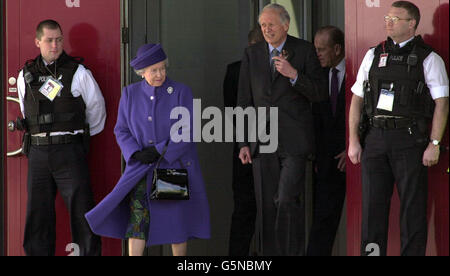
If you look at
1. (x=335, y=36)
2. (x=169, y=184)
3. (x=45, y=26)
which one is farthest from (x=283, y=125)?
(x=45, y=26)

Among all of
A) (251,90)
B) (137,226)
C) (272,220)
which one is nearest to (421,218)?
(272,220)

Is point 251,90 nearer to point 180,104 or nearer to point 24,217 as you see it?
point 180,104

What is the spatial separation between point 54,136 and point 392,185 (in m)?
2.34

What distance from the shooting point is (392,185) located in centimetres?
599

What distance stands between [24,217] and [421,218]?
9.64ft

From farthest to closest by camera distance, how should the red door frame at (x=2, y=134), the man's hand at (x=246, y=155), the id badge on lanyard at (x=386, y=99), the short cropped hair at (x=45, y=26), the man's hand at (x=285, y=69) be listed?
1. the red door frame at (x=2, y=134)
2. the short cropped hair at (x=45, y=26)
3. the man's hand at (x=246, y=155)
4. the man's hand at (x=285, y=69)
5. the id badge on lanyard at (x=386, y=99)

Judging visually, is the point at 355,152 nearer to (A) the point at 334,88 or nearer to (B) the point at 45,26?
(A) the point at 334,88

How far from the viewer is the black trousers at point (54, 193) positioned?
669 centimetres

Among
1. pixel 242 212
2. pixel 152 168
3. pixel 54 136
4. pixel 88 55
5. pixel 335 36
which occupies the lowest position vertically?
pixel 242 212

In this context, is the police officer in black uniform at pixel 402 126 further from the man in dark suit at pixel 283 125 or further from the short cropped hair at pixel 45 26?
the short cropped hair at pixel 45 26

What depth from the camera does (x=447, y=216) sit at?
588cm

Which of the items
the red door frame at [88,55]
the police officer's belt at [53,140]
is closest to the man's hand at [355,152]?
the red door frame at [88,55]

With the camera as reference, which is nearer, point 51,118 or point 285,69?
point 285,69

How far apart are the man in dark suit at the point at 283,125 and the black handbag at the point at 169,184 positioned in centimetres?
46
